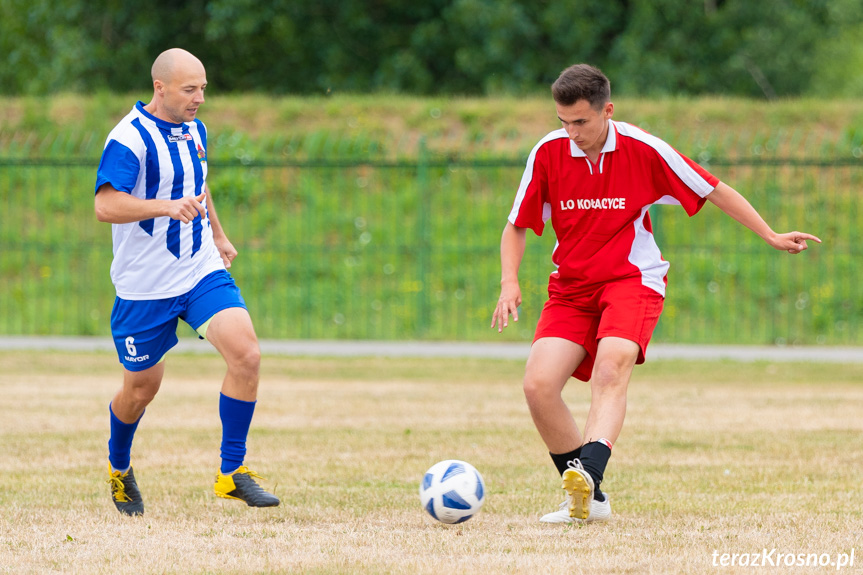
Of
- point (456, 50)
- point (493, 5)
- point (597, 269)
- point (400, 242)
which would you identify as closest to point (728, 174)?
point (400, 242)

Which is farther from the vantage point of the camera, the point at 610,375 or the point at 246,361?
the point at 246,361

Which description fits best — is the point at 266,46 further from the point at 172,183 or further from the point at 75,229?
the point at 172,183

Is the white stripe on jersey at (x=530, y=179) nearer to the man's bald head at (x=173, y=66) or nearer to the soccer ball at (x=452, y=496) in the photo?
the soccer ball at (x=452, y=496)

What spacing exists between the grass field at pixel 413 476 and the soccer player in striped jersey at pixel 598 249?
1.79 feet

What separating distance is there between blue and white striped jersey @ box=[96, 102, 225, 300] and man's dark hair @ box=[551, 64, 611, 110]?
167 cm

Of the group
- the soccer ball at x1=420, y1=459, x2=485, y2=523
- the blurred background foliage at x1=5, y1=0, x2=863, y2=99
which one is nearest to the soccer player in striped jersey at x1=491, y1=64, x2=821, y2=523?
the soccer ball at x1=420, y1=459, x2=485, y2=523

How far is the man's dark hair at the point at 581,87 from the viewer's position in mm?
4906

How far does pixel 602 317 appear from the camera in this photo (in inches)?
201

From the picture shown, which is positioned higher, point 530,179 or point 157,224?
point 530,179

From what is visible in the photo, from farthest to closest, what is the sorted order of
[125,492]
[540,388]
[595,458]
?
[125,492]
[540,388]
[595,458]

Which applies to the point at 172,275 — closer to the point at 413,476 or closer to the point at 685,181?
the point at 413,476

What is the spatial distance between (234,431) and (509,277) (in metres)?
1.41

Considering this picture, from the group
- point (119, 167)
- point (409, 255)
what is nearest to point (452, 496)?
point (119, 167)

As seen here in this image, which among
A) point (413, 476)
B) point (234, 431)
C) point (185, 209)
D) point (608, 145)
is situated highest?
point (608, 145)
